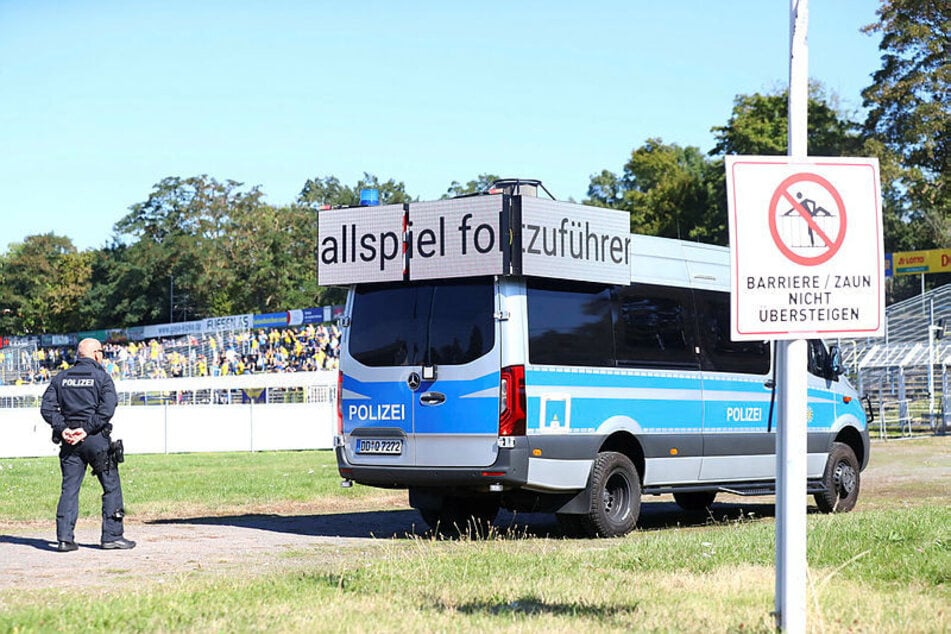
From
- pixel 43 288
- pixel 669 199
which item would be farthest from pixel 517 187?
pixel 43 288

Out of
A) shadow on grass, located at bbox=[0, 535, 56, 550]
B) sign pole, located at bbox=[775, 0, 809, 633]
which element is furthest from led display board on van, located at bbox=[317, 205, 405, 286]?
sign pole, located at bbox=[775, 0, 809, 633]

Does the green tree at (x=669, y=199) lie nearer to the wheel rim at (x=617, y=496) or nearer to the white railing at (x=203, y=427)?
the white railing at (x=203, y=427)

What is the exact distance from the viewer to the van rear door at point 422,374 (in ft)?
39.2

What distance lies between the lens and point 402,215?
12633mm

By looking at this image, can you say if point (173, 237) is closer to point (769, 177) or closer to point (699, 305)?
point (699, 305)

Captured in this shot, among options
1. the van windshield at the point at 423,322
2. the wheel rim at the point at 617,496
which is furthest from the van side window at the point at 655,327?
the van windshield at the point at 423,322

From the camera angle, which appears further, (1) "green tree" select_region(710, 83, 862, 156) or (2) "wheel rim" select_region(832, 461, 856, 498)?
(1) "green tree" select_region(710, 83, 862, 156)

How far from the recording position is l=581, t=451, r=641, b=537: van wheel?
12438mm

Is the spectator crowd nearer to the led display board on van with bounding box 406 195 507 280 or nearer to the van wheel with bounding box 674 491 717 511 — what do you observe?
the van wheel with bounding box 674 491 717 511

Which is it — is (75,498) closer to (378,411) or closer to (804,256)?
(378,411)

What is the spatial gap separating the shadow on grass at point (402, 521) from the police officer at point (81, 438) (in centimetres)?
237

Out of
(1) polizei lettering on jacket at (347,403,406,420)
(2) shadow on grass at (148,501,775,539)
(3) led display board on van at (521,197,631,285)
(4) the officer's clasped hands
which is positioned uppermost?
(3) led display board on van at (521,197,631,285)

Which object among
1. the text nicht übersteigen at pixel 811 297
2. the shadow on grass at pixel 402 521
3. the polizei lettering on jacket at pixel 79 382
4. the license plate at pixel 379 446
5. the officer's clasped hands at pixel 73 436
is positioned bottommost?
the shadow on grass at pixel 402 521

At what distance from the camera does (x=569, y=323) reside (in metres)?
12.4
